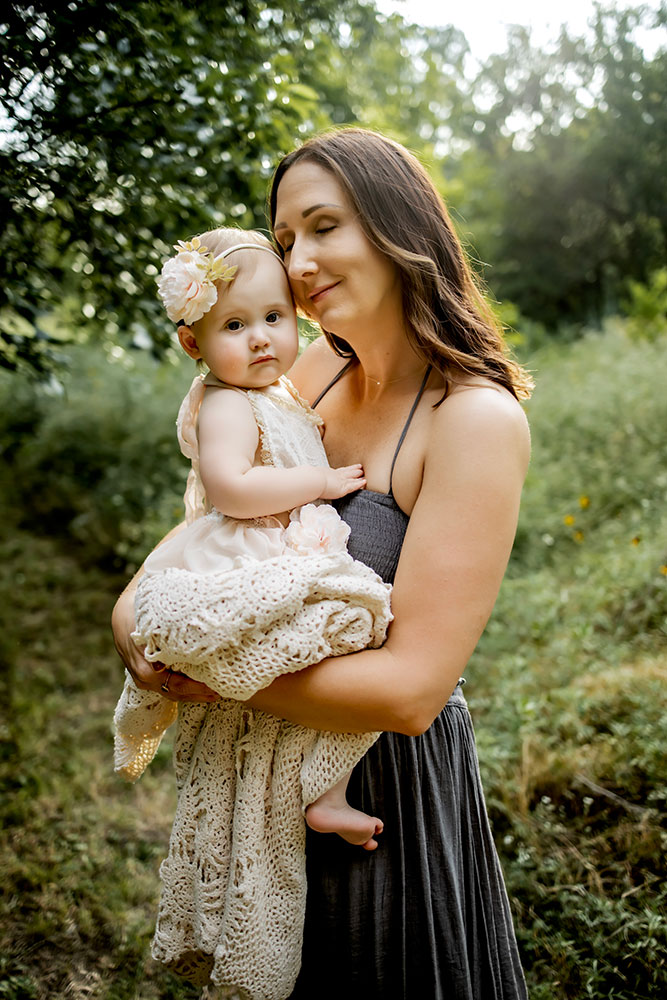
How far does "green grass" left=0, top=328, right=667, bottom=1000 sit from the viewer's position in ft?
7.23

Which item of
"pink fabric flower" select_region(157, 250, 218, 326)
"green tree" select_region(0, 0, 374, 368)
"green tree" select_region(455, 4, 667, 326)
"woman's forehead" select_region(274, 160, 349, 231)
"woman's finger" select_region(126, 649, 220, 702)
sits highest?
"green tree" select_region(455, 4, 667, 326)

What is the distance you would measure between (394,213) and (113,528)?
4160 mm

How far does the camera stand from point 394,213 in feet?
5.00

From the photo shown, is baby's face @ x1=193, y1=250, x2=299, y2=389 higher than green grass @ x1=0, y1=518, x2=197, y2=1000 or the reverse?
higher

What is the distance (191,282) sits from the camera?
1464 millimetres

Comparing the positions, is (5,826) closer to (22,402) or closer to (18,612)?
(18,612)

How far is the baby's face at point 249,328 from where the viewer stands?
1.52 m

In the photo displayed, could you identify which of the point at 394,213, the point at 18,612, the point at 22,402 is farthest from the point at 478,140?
the point at 394,213

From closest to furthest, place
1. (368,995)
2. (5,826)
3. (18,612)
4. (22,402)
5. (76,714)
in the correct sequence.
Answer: (368,995)
(5,826)
(76,714)
(18,612)
(22,402)

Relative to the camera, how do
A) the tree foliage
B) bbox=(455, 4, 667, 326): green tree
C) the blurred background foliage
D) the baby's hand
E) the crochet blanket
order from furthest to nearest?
bbox=(455, 4, 667, 326): green tree < the blurred background foliage < the tree foliage < the baby's hand < the crochet blanket

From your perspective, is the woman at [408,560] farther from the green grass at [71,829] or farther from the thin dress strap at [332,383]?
the green grass at [71,829]

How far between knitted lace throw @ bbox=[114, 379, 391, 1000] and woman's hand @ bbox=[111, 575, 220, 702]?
0.23 ft

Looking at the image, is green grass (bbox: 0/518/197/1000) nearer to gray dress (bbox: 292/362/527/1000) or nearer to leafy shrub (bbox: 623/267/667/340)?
gray dress (bbox: 292/362/527/1000)

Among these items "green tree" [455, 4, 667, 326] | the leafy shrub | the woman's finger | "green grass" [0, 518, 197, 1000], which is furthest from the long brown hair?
"green tree" [455, 4, 667, 326]
